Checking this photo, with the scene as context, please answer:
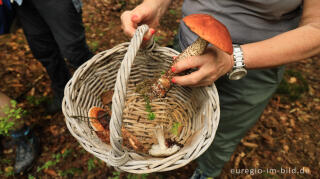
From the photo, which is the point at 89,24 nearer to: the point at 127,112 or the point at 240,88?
the point at 127,112

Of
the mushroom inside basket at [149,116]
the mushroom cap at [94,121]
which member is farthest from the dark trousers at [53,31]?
the mushroom cap at [94,121]

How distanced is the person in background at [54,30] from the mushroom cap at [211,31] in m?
1.40

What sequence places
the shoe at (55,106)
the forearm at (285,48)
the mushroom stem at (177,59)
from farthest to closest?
the shoe at (55,106), the mushroom stem at (177,59), the forearm at (285,48)

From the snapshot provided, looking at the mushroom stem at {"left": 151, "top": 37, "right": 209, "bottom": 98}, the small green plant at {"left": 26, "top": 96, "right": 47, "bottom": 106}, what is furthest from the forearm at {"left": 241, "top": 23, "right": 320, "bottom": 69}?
the small green plant at {"left": 26, "top": 96, "right": 47, "bottom": 106}

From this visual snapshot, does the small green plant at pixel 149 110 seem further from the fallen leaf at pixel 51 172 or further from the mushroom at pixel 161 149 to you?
the fallen leaf at pixel 51 172

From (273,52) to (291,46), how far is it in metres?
0.09

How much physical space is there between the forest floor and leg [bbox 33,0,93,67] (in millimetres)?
897

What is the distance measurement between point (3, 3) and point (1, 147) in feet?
4.90

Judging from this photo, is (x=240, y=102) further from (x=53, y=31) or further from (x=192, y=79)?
(x=53, y=31)

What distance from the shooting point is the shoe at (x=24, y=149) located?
2.01 metres

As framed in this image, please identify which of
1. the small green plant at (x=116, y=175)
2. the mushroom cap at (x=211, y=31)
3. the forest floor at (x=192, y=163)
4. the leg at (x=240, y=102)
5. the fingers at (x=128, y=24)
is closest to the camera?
the mushroom cap at (x=211, y=31)

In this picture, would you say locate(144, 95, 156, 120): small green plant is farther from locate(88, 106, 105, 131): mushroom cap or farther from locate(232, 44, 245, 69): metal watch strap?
locate(232, 44, 245, 69): metal watch strap

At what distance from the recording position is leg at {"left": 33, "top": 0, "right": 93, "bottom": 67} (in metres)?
1.81

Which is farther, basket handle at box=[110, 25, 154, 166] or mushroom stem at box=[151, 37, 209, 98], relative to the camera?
mushroom stem at box=[151, 37, 209, 98]
